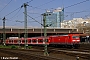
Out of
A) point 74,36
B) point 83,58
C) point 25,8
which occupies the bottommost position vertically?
point 83,58

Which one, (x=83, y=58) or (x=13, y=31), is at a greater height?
(x=13, y=31)

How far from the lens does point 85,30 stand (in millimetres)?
121438

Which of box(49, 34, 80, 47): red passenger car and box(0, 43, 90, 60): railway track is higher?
box(49, 34, 80, 47): red passenger car

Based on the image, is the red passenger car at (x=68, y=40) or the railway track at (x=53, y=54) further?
the red passenger car at (x=68, y=40)

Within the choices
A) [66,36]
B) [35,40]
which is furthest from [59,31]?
[66,36]

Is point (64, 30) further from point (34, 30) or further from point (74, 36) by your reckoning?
point (74, 36)

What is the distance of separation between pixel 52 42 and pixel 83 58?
108ft

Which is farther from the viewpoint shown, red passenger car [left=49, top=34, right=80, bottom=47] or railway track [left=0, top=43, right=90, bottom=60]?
red passenger car [left=49, top=34, right=80, bottom=47]

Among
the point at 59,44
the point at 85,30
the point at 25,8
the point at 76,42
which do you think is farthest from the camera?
the point at 85,30

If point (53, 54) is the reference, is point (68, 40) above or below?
above

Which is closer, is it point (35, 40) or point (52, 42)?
point (52, 42)

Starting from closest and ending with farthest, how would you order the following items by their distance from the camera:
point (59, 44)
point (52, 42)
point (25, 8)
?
point (25, 8)
point (59, 44)
point (52, 42)

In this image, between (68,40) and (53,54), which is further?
(68,40)

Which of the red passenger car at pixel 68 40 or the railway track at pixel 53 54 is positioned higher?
the red passenger car at pixel 68 40
